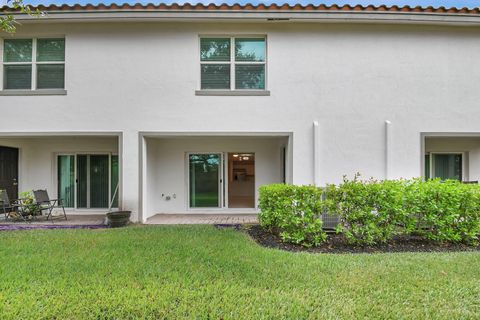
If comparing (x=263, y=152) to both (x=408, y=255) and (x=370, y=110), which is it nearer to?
(x=370, y=110)

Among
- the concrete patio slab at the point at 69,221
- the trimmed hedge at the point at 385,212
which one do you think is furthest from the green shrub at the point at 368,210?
the concrete patio slab at the point at 69,221

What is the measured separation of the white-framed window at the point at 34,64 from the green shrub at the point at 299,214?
7657 mm

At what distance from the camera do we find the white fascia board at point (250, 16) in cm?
813

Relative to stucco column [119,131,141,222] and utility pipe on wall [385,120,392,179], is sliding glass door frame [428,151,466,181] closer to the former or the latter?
utility pipe on wall [385,120,392,179]

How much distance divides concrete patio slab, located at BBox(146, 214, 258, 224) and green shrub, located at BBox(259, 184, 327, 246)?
2273 millimetres

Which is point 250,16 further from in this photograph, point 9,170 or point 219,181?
point 9,170

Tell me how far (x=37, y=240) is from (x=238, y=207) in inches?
251

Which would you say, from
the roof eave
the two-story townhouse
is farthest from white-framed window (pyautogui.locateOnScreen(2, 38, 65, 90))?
the roof eave

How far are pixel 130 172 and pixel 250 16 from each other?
5.98m

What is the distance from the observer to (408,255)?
5.54 metres

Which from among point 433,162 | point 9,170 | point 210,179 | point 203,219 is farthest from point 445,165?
point 9,170

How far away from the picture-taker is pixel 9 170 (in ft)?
33.3

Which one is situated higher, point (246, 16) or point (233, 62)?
point (246, 16)

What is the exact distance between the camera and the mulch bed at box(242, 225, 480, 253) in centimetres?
603
